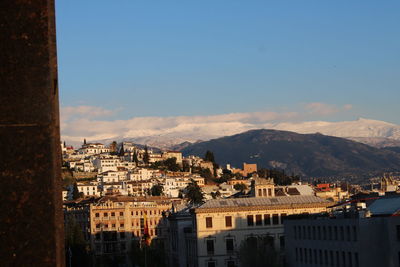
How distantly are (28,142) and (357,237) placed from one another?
76.4m

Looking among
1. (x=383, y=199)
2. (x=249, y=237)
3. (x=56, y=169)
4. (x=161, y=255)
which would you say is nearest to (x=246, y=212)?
(x=249, y=237)

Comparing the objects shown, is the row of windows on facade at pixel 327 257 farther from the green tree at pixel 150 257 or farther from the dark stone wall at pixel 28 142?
the dark stone wall at pixel 28 142

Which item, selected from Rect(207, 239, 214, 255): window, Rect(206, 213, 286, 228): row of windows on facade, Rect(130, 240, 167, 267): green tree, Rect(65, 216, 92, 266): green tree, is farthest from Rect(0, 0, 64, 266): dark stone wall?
Rect(65, 216, 92, 266): green tree

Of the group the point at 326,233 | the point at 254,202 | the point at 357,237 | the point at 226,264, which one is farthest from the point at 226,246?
the point at 357,237

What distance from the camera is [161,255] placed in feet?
513

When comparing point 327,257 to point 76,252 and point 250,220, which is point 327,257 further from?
point 76,252

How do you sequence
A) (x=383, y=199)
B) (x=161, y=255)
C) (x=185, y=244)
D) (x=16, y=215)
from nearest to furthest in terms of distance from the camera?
(x=16, y=215), (x=383, y=199), (x=185, y=244), (x=161, y=255)

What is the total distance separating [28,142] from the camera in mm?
8727

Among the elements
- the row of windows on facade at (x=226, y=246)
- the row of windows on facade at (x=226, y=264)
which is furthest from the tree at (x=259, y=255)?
the row of windows on facade at (x=226, y=246)

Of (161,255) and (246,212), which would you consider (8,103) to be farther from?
(161,255)

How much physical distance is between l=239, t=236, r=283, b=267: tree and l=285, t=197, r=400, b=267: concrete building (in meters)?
12.1

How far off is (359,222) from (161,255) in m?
77.1

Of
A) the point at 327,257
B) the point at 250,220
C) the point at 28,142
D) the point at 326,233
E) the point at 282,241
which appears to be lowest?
the point at 327,257

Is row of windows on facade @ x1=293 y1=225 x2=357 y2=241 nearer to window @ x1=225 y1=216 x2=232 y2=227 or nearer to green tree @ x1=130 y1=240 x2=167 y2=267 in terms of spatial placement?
window @ x1=225 y1=216 x2=232 y2=227
